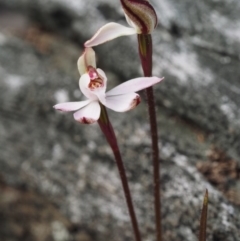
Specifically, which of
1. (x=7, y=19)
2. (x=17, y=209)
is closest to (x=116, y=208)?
(x=17, y=209)

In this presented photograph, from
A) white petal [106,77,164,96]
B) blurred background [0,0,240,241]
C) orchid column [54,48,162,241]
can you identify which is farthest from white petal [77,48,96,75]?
blurred background [0,0,240,241]

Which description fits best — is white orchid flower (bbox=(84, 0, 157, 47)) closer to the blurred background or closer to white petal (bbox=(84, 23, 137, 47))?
white petal (bbox=(84, 23, 137, 47))

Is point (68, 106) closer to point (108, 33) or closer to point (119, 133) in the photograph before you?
point (108, 33)

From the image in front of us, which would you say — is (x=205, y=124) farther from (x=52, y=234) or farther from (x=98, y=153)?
(x=52, y=234)

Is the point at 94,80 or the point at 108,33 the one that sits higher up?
the point at 108,33

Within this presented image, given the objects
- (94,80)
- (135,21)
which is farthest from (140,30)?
(94,80)

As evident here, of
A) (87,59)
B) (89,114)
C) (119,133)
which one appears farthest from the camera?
(119,133)
